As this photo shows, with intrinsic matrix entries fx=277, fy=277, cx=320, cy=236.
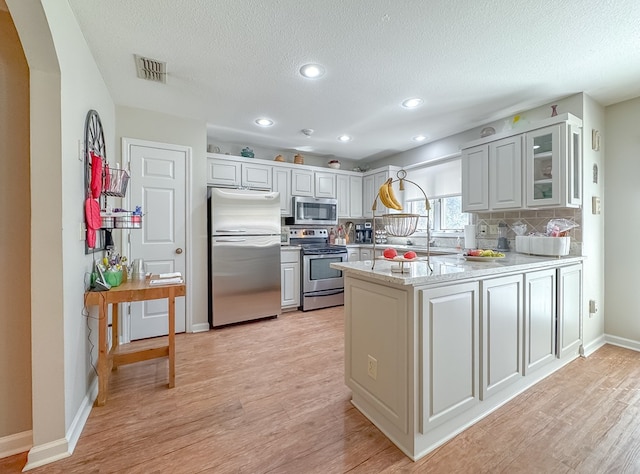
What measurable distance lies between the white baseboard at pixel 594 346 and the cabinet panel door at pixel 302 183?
3642mm

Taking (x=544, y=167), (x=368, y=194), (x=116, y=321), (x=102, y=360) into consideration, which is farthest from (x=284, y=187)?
(x=544, y=167)

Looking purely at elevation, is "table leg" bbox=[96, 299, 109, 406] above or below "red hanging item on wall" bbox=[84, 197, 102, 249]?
below

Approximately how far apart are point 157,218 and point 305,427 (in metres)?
2.55

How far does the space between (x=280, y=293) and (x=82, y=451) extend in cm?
240

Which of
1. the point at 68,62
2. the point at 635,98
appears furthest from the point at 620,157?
the point at 68,62

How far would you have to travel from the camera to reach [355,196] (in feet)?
16.1

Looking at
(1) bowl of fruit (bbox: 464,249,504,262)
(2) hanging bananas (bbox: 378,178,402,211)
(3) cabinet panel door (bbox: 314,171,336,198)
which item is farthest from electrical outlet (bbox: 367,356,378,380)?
(3) cabinet panel door (bbox: 314,171,336,198)

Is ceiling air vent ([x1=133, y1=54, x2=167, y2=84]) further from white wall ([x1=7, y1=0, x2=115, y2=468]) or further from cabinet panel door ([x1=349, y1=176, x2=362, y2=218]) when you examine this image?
cabinet panel door ([x1=349, y1=176, x2=362, y2=218])

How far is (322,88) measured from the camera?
2510mm

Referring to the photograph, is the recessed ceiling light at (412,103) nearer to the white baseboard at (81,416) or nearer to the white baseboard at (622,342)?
the white baseboard at (622,342)

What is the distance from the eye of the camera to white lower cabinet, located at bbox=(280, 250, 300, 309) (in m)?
3.94

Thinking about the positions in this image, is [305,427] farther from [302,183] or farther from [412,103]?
[302,183]

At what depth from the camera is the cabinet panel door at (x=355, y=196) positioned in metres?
4.85

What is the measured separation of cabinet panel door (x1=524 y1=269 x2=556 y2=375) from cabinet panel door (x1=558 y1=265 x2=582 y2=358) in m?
0.08
